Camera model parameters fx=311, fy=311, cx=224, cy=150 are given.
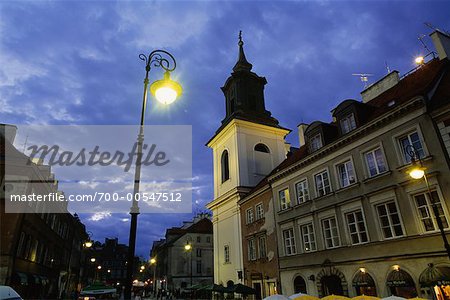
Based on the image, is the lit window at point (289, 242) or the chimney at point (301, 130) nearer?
the lit window at point (289, 242)

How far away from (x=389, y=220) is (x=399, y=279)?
307 cm

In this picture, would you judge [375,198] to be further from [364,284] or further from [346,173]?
[364,284]

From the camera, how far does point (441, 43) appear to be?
2125 centimetres

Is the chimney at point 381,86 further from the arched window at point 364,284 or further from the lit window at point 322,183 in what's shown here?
the arched window at point 364,284

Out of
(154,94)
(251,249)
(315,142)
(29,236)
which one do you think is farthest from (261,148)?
(154,94)

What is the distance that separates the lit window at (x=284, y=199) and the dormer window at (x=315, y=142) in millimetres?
4564

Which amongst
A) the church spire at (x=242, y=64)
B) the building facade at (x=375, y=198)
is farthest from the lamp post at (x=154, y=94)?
the church spire at (x=242, y=64)

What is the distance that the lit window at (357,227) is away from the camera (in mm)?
19156

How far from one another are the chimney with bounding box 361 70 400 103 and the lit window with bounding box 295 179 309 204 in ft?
33.6

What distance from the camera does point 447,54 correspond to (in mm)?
21109

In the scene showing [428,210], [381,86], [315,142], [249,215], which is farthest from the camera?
[249,215]

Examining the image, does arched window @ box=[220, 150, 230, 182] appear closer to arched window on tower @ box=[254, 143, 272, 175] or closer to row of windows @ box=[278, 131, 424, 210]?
arched window on tower @ box=[254, 143, 272, 175]

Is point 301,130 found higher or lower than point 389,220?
higher

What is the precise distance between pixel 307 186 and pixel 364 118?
6701 mm
